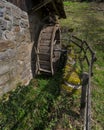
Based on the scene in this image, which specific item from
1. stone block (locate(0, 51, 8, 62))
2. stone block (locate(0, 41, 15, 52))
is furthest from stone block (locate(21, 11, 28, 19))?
stone block (locate(0, 51, 8, 62))

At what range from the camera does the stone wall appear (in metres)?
4.38

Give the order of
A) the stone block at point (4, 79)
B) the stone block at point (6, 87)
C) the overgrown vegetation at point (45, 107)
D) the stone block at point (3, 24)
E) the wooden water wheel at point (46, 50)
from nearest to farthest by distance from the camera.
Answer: the overgrown vegetation at point (45, 107)
the stone block at point (3, 24)
the stone block at point (4, 79)
the stone block at point (6, 87)
the wooden water wheel at point (46, 50)

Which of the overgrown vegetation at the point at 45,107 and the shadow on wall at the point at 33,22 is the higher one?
the shadow on wall at the point at 33,22

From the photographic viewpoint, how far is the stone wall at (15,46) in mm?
4375

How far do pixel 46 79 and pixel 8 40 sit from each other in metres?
2.29

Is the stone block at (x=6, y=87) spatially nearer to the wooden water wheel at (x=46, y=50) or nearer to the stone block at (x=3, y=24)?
the stone block at (x=3, y=24)

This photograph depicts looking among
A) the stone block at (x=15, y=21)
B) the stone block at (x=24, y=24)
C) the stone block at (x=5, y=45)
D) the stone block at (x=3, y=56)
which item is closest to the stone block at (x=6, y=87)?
the stone block at (x=3, y=56)

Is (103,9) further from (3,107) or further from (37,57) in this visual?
(3,107)

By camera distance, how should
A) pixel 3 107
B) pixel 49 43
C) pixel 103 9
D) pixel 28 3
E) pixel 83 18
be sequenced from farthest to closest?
pixel 103 9 < pixel 83 18 < pixel 49 43 < pixel 28 3 < pixel 3 107

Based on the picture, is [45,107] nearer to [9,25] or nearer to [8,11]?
[9,25]

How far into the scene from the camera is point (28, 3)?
5699mm

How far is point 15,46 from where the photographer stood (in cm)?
493

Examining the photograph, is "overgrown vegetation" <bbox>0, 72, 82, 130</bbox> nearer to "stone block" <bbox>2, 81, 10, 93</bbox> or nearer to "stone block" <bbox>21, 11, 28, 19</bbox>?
"stone block" <bbox>2, 81, 10, 93</bbox>

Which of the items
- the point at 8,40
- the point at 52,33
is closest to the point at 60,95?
the point at 8,40
